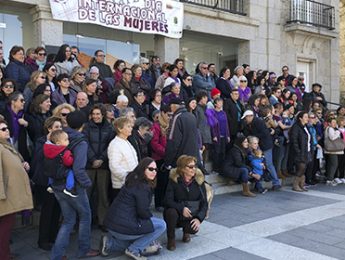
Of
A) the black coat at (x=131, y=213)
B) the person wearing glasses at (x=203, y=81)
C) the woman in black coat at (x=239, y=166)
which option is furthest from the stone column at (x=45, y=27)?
the black coat at (x=131, y=213)

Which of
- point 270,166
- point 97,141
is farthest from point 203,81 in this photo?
point 97,141

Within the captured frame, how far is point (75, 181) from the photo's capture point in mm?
4707

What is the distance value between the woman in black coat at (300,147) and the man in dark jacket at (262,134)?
54cm

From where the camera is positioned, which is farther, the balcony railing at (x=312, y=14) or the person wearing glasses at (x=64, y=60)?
the balcony railing at (x=312, y=14)

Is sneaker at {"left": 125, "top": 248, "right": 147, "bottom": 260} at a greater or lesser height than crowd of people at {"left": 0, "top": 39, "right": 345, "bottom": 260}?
lesser

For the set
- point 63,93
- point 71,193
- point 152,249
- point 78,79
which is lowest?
point 152,249

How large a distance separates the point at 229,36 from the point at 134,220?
1101 cm

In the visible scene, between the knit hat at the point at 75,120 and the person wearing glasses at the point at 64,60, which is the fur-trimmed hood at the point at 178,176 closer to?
the knit hat at the point at 75,120

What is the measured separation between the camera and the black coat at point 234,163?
27.4ft

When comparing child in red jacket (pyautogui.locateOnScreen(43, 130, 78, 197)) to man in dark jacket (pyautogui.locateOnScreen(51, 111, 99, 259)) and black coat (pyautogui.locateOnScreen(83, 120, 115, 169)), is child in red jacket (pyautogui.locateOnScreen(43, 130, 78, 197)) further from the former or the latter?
black coat (pyautogui.locateOnScreen(83, 120, 115, 169))

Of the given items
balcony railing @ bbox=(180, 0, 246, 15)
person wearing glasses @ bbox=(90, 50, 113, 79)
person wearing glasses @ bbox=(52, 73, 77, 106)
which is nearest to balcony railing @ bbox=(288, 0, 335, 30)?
balcony railing @ bbox=(180, 0, 246, 15)

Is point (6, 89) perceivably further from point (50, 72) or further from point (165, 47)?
point (165, 47)

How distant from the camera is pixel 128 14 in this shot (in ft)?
36.0

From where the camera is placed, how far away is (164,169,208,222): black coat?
532 cm
